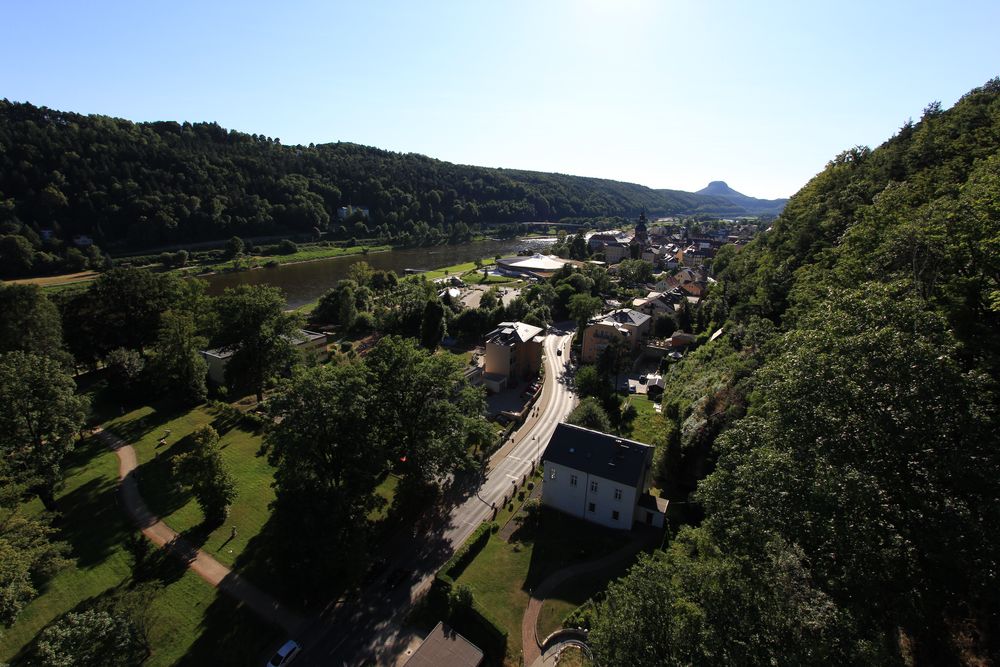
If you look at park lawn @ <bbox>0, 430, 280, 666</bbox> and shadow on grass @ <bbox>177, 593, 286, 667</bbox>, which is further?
park lawn @ <bbox>0, 430, 280, 666</bbox>

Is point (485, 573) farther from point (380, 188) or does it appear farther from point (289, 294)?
point (380, 188)

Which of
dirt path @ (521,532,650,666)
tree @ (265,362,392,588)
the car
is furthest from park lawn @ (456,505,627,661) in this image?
the car

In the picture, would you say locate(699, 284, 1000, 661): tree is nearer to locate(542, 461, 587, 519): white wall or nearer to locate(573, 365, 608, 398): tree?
locate(542, 461, 587, 519): white wall

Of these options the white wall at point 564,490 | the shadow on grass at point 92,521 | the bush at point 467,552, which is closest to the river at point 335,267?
the shadow on grass at point 92,521

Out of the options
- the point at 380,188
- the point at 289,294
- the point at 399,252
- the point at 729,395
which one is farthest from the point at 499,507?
the point at 380,188

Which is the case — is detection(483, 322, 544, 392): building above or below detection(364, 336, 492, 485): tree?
below

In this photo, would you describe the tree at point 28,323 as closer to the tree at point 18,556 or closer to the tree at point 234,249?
the tree at point 18,556

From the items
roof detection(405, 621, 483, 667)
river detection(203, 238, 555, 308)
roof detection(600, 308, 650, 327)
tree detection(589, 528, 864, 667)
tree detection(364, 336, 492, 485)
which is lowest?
river detection(203, 238, 555, 308)
